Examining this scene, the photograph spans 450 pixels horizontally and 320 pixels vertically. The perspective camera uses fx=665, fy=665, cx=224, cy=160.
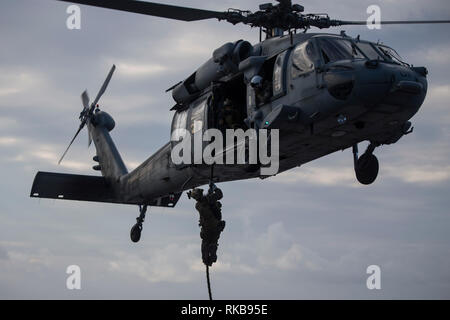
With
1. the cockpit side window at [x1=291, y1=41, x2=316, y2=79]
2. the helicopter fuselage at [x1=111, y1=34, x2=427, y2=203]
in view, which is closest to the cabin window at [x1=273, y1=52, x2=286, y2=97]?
the helicopter fuselage at [x1=111, y1=34, x2=427, y2=203]

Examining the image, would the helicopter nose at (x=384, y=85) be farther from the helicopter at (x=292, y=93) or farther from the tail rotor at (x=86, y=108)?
the tail rotor at (x=86, y=108)

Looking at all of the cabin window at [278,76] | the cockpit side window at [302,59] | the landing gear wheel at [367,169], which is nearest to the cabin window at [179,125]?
the cabin window at [278,76]

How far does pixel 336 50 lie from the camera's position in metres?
14.5

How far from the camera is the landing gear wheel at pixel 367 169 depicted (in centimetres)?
1614

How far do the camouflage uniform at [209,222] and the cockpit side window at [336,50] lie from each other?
4085mm

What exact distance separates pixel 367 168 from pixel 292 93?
298cm

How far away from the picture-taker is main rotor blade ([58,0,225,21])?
15.6 meters

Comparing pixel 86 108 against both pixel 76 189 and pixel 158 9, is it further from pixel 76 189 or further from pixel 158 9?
pixel 158 9

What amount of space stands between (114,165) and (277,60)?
10.7 meters

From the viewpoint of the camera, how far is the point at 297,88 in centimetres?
1454

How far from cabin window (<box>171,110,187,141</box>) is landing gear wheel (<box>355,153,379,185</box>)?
4.88 m

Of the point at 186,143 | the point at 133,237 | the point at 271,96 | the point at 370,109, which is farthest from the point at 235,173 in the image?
the point at 133,237

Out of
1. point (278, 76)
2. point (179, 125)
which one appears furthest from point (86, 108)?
point (278, 76)
